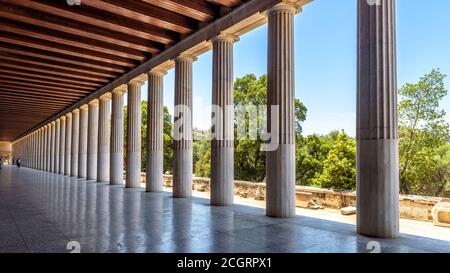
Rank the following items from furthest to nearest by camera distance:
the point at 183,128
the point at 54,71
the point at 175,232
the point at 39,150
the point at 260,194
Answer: the point at 39,150, the point at 54,71, the point at 260,194, the point at 183,128, the point at 175,232

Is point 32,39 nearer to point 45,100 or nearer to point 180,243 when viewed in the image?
point 180,243

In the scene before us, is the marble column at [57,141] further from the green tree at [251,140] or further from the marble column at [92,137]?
the green tree at [251,140]

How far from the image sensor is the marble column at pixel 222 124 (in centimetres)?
1405

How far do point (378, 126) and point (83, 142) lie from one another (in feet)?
103

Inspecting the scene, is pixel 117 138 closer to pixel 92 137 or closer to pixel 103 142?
pixel 103 142

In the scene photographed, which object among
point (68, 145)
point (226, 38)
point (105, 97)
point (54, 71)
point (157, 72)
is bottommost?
point (68, 145)

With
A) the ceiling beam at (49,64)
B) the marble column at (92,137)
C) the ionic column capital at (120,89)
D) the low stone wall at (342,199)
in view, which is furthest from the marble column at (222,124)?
the marble column at (92,137)

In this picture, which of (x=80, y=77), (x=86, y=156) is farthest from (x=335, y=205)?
(x=86, y=156)

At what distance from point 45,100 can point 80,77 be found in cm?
1137

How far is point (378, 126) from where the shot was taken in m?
8.58

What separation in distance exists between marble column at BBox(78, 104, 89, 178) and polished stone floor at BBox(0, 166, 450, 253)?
21.5m

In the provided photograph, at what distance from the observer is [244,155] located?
32656 mm

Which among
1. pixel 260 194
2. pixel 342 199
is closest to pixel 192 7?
pixel 342 199

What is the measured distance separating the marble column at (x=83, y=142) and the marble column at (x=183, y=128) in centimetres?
1915
